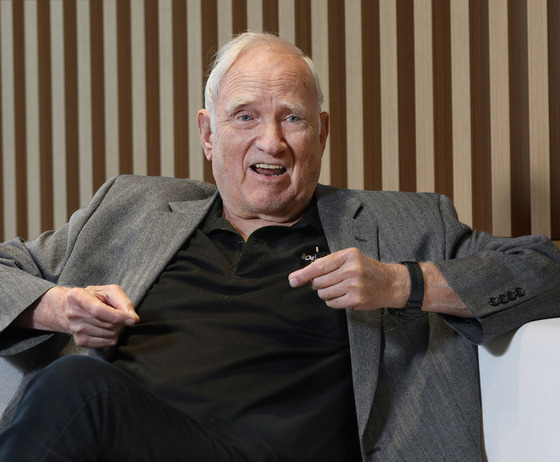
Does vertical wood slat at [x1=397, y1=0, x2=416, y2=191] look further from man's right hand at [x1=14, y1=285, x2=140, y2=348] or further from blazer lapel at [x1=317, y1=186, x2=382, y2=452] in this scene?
man's right hand at [x1=14, y1=285, x2=140, y2=348]

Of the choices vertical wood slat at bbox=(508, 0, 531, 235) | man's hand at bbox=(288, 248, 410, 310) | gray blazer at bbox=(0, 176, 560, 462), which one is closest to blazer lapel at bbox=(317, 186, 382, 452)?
gray blazer at bbox=(0, 176, 560, 462)

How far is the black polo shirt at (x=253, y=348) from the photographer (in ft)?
4.63

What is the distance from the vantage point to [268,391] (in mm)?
1426

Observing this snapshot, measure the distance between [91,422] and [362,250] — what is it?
0.77 m

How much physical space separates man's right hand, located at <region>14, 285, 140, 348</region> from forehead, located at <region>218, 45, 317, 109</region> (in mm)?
651

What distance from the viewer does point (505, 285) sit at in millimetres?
1462

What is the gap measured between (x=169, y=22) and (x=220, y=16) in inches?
7.6

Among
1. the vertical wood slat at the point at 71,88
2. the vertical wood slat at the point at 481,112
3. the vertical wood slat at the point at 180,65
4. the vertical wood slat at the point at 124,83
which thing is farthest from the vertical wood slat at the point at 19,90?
the vertical wood slat at the point at 481,112

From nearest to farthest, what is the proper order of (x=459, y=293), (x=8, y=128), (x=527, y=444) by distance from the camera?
(x=527, y=444)
(x=459, y=293)
(x=8, y=128)

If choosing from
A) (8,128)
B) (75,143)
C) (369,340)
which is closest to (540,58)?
(369,340)

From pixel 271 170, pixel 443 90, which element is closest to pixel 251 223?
pixel 271 170

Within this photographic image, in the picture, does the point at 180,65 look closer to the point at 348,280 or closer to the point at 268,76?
the point at 268,76

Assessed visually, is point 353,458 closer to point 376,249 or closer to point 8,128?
point 376,249

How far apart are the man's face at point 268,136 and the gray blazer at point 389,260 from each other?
96mm
